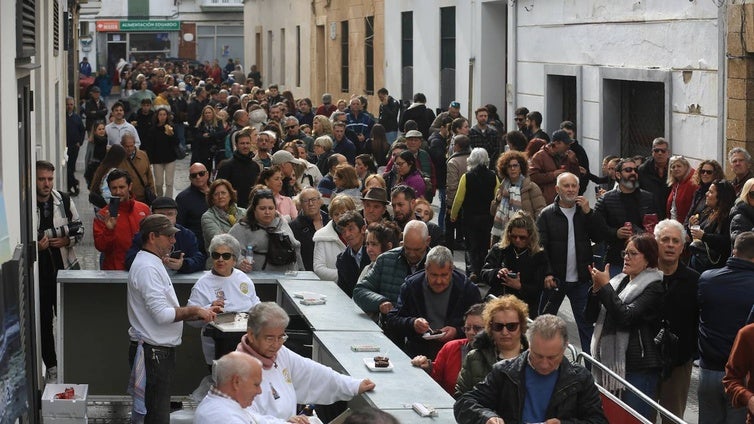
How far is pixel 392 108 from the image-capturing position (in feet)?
91.6

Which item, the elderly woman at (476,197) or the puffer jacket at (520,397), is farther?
the elderly woman at (476,197)

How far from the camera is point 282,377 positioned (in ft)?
27.3

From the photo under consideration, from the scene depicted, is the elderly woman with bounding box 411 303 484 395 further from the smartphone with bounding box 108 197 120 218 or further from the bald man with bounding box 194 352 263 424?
the smartphone with bounding box 108 197 120 218

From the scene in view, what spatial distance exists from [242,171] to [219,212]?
3.23 m

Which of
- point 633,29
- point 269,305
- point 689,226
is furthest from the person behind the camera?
point 633,29

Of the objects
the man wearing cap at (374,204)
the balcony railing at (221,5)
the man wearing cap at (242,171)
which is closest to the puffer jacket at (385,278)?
the man wearing cap at (374,204)

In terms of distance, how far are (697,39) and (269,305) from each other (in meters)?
10.6

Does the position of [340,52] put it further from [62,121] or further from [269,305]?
[269,305]

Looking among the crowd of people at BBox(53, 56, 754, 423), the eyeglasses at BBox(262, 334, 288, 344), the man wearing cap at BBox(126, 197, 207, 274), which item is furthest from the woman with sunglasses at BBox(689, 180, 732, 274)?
the eyeglasses at BBox(262, 334, 288, 344)

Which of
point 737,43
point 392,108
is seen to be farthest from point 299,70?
point 737,43

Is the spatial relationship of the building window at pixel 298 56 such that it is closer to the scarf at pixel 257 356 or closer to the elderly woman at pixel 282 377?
the elderly woman at pixel 282 377

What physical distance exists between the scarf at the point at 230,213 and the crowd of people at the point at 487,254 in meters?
0.01

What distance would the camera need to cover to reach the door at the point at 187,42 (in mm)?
82062

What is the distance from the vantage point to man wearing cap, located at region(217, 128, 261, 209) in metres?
15.9
